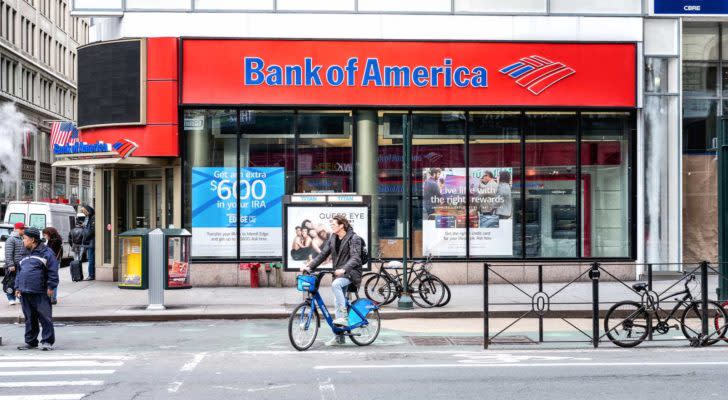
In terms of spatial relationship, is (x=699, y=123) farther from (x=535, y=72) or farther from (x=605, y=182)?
(x=535, y=72)

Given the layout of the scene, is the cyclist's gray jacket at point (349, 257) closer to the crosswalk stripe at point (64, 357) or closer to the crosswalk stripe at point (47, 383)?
the crosswalk stripe at point (64, 357)

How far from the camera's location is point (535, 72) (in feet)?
69.0

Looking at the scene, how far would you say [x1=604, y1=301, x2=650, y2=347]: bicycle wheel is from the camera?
12.2 meters

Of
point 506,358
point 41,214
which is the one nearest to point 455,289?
point 506,358

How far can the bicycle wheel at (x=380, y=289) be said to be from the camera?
17.2 m

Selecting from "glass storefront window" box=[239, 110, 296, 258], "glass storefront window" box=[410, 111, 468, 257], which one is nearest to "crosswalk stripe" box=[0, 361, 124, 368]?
"glass storefront window" box=[239, 110, 296, 258]

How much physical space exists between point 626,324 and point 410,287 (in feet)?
18.8

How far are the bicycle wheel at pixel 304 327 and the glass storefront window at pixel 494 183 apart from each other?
31.9ft

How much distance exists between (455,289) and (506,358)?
8754 mm

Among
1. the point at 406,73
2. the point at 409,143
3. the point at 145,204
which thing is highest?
the point at 406,73

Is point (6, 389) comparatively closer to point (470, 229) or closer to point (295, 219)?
point (295, 219)

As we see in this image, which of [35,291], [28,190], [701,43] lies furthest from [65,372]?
[28,190]

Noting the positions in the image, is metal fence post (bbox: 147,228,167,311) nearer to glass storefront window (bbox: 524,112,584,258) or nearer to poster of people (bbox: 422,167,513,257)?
poster of people (bbox: 422,167,513,257)

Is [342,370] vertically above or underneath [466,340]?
above
